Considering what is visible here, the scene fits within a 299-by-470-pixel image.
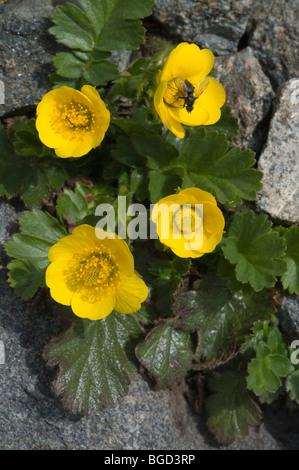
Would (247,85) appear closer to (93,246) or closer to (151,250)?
(151,250)

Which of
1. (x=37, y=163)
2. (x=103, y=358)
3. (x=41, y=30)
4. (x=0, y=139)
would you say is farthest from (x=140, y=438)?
(x=41, y=30)

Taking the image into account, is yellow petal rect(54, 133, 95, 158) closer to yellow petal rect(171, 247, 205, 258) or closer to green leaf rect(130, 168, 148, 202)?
green leaf rect(130, 168, 148, 202)

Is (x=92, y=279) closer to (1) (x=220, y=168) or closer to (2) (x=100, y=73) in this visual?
(1) (x=220, y=168)

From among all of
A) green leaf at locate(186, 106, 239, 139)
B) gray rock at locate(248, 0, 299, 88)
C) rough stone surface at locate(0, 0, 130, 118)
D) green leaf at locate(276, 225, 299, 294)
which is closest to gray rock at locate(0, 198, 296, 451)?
rough stone surface at locate(0, 0, 130, 118)

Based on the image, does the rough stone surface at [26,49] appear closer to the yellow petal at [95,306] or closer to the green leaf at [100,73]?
the green leaf at [100,73]

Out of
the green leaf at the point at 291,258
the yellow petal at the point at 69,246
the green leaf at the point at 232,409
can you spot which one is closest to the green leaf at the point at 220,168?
the green leaf at the point at 291,258
